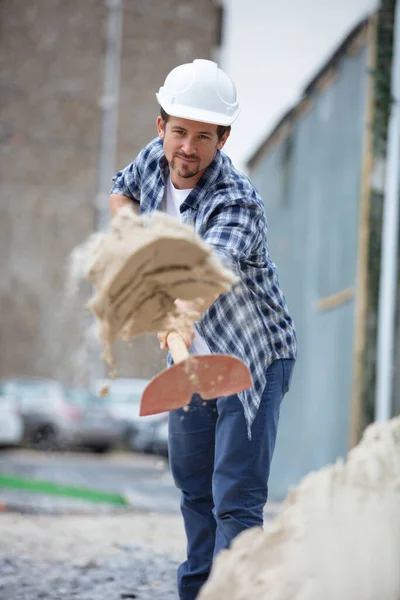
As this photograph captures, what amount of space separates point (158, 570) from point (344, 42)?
6179mm

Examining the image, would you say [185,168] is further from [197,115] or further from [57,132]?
[57,132]

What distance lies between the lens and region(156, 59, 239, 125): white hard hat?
392 centimetres

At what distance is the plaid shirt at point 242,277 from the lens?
387 cm

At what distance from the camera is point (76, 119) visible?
35.8 meters

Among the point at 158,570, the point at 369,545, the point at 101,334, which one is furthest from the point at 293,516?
the point at 158,570

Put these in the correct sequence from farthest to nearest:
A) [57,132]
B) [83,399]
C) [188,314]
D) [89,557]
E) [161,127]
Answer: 1. [57,132]
2. [83,399]
3. [89,557]
4. [161,127]
5. [188,314]

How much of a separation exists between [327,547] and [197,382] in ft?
3.56

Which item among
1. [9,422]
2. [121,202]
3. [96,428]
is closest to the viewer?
[121,202]

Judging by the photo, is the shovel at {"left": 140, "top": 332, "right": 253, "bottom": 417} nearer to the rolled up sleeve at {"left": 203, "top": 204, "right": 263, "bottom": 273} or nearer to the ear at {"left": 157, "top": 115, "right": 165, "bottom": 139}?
the rolled up sleeve at {"left": 203, "top": 204, "right": 263, "bottom": 273}

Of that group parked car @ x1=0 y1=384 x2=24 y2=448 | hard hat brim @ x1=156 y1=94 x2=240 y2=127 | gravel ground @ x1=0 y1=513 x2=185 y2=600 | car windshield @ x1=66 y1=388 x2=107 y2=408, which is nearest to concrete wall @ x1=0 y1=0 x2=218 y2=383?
car windshield @ x1=66 y1=388 x2=107 y2=408

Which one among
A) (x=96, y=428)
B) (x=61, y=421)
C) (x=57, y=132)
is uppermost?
(x=57, y=132)

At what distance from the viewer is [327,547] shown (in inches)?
109

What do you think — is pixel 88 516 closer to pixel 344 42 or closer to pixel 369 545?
pixel 344 42

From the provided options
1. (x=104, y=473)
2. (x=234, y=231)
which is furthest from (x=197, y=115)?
(x=104, y=473)
